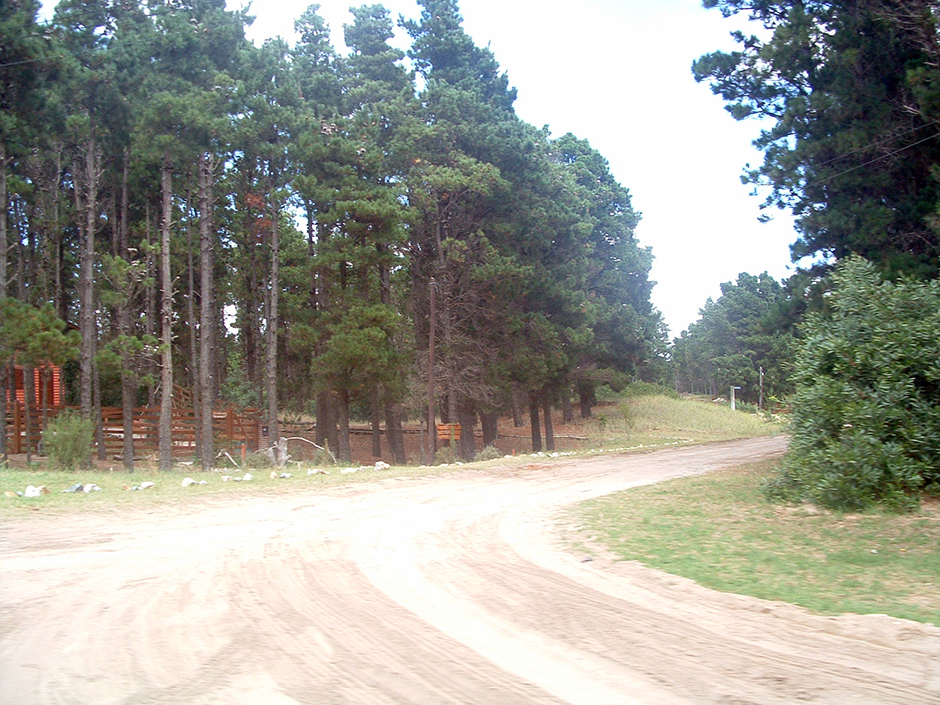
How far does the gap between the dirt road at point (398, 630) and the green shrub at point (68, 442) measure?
11.9 m

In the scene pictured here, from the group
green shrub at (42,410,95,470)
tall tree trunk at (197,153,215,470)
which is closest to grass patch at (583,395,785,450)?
tall tree trunk at (197,153,215,470)

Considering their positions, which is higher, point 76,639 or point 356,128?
point 356,128

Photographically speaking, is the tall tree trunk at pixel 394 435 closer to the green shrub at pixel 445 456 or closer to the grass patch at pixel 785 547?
the green shrub at pixel 445 456

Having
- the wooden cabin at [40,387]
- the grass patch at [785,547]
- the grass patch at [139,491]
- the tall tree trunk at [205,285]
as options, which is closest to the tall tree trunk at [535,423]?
the tall tree trunk at [205,285]

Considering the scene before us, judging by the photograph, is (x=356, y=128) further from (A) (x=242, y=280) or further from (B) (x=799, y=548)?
(B) (x=799, y=548)

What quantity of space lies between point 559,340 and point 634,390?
2698cm

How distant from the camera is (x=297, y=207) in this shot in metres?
31.4

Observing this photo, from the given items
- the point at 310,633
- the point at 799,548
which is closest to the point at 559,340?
the point at 799,548

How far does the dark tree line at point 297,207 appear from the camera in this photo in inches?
908

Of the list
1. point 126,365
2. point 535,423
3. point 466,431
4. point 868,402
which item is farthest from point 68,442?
point 535,423

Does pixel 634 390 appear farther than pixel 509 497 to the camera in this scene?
Yes

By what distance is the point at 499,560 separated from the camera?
337 inches

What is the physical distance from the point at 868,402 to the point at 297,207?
80.9ft

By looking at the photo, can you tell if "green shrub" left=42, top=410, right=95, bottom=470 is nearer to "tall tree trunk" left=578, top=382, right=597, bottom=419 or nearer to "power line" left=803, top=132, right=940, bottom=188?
"power line" left=803, top=132, right=940, bottom=188
